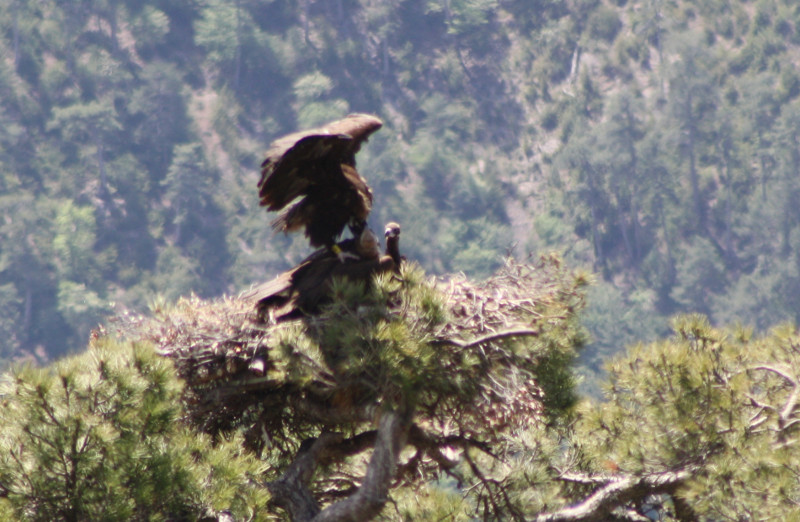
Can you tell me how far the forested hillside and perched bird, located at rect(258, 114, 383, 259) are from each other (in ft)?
232

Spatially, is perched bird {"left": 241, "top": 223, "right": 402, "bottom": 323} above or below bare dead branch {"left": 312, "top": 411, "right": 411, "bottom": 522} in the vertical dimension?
above

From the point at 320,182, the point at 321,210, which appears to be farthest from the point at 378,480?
the point at 321,210

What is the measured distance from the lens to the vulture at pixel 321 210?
277 inches

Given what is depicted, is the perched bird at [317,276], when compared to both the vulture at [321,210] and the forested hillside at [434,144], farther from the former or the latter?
the forested hillside at [434,144]

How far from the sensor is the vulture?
7.04 m

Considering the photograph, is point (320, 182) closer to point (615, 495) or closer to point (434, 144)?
point (615, 495)

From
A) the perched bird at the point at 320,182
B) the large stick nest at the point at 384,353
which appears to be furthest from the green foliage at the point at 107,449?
the perched bird at the point at 320,182

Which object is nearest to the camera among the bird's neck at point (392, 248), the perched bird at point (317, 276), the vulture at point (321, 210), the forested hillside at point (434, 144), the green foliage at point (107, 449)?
the green foliage at point (107, 449)

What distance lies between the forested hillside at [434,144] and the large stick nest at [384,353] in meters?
71.0

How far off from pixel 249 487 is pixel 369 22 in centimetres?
10137

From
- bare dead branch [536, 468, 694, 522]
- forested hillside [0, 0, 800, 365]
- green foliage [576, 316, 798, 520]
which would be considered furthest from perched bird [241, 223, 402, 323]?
forested hillside [0, 0, 800, 365]

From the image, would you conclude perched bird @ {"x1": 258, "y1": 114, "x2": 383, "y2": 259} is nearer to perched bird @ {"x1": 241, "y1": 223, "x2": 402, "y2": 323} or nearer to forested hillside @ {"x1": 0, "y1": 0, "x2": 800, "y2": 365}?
perched bird @ {"x1": 241, "y1": 223, "x2": 402, "y2": 323}

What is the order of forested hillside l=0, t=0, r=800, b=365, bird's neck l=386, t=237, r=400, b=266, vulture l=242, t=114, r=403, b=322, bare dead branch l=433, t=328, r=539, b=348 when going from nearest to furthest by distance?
bare dead branch l=433, t=328, r=539, b=348 < vulture l=242, t=114, r=403, b=322 < bird's neck l=386, t=237, r=400, b=266 < forested hillside l=0, t=0, r=800, b=365

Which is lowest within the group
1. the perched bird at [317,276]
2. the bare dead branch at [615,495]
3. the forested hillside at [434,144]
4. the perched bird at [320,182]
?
the bare dead branch at [615,495]
